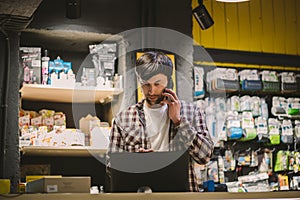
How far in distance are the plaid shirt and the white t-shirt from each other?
1.2 inches

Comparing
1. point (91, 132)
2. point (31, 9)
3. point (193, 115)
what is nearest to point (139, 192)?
point (193, 115)

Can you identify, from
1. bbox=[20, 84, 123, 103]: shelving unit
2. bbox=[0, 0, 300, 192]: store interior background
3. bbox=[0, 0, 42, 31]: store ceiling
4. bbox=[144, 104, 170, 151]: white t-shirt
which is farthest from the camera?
bbox=[20, 84, 123, 103]: shelving unit

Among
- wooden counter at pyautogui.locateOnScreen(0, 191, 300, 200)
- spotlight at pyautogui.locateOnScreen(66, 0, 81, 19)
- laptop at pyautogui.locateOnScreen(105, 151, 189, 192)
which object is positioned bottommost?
wooden counter at pyautogui.locateOnScreen(0, 191, 300, 200)

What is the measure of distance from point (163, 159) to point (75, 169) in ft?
7.06

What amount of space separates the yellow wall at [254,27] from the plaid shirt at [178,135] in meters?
1.98

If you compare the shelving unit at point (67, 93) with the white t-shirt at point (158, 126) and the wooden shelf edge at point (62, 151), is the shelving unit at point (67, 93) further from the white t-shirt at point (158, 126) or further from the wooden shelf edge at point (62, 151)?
the white t-shirt at point (158, 126)

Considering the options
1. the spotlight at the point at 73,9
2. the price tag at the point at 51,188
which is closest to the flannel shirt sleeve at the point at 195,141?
the spotlight at the point at 73,9

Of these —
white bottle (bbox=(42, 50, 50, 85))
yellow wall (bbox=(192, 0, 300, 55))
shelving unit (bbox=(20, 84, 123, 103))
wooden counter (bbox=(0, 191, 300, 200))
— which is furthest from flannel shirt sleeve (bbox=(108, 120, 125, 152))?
yellow wall (bbox=(192, 0, 300, 55))

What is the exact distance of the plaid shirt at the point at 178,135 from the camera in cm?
310

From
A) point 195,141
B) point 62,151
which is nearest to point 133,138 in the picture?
point 195,141

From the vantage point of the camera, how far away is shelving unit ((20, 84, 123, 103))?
3.73m

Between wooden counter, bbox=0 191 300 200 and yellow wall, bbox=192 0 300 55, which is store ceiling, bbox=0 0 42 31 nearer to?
wooden counter, bbox=0 191 300 200

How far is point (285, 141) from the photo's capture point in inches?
205

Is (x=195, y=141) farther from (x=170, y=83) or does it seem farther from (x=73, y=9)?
(x=73, y=9)
